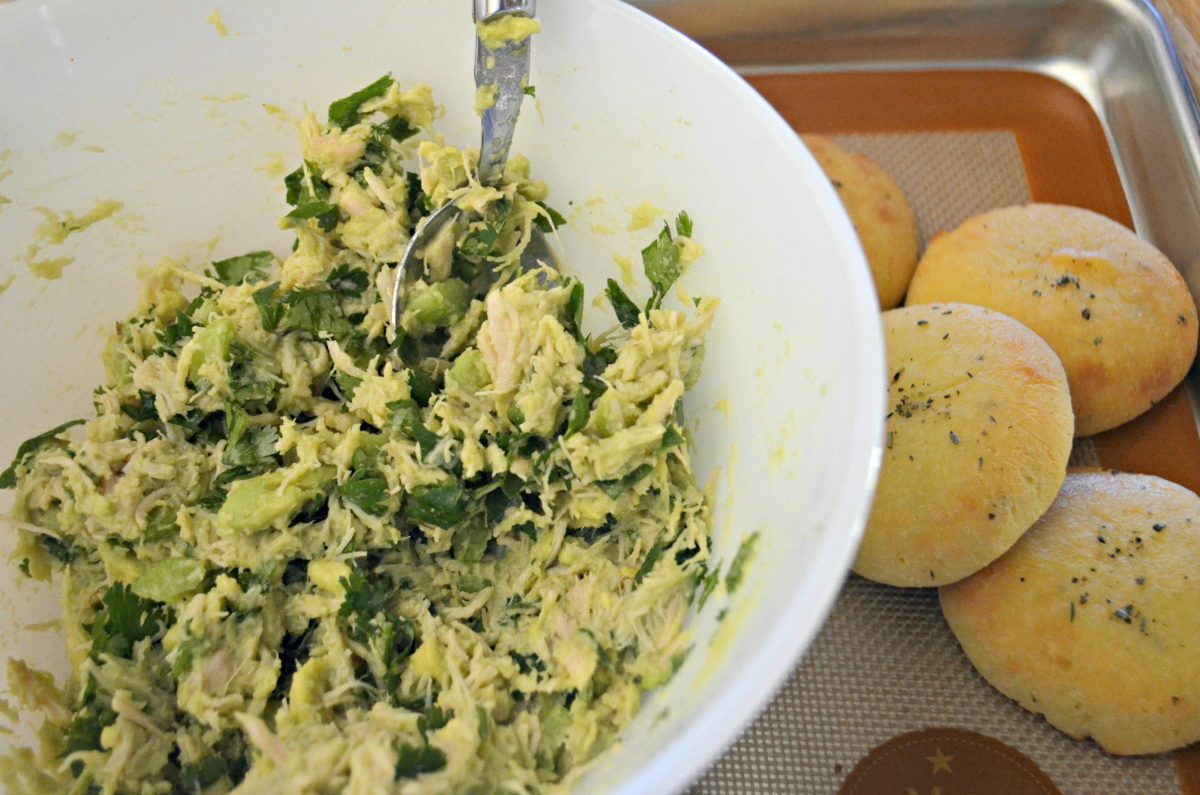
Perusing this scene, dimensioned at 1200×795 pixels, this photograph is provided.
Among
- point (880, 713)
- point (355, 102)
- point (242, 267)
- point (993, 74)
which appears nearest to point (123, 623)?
point (242, 267)

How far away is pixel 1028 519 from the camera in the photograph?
1.24 meters

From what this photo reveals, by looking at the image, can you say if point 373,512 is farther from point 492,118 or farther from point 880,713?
point 880,713

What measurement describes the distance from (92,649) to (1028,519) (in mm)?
1293

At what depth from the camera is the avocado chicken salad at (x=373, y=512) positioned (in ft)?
3.01

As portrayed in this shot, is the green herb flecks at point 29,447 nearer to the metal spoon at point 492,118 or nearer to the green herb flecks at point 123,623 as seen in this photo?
the green herb flecks at point 123,623

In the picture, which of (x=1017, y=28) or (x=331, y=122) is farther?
(x=1017, y=28)

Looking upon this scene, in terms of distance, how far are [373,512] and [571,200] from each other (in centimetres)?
54

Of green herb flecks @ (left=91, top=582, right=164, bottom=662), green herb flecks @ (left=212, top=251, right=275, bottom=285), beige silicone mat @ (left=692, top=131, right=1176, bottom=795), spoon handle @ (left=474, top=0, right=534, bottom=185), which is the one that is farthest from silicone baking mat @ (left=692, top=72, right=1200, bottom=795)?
green herb flecks @ (left=212, top=251, right=275, bottom=285)

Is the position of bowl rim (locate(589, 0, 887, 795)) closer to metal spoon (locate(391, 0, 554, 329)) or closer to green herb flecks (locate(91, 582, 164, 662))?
metal spoon (locate(391, 0, 554, 329))

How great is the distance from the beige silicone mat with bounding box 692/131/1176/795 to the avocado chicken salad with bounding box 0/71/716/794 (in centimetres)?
48

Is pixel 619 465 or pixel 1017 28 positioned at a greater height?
pixel 1017 28

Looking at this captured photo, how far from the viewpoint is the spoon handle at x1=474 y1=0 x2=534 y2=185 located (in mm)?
1021

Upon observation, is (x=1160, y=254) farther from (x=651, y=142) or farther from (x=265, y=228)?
(x=265, y=228)

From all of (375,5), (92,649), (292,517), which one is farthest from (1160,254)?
(92,649)
